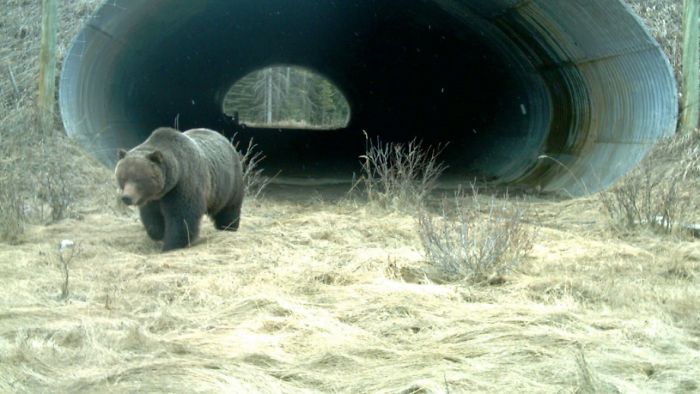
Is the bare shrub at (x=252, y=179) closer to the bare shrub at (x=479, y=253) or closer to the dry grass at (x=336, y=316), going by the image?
the dry grass at (x=336, y=316)

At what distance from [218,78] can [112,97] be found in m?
8.80

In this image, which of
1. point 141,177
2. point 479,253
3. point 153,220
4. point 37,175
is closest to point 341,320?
point 479,253

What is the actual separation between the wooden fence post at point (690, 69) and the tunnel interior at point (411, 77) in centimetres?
50

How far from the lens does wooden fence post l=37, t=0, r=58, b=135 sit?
1077 centimetres

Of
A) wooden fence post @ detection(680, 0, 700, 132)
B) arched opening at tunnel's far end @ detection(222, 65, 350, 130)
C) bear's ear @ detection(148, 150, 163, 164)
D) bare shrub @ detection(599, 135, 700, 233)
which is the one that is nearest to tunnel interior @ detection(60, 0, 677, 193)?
bare shrub @ detection(599, 135, 700, 233)

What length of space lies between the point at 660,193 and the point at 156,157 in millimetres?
4720

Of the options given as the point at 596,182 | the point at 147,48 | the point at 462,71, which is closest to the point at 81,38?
the point at 147,48

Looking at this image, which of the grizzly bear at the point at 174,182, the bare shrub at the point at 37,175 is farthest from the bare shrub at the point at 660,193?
the bare shrub at the point at 37,175

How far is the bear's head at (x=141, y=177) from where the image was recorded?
21.8 ft

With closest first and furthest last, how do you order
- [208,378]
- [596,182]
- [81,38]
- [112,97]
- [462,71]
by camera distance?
[208,378]
[81,38]
[596,182]
[112,97]
[462,71]

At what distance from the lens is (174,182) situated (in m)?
6.97

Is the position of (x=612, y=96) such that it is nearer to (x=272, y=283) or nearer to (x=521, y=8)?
(x=521, y=8)

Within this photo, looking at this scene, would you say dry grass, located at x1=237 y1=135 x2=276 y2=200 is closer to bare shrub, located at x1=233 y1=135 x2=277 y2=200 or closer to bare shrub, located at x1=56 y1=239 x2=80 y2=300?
bare shrub, located at x1=233 y1=135 x2=277 y2=200

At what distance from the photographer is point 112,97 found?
1291cm
